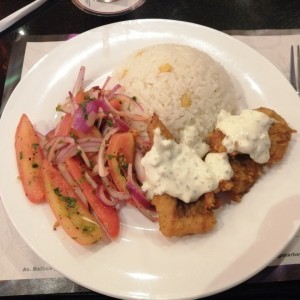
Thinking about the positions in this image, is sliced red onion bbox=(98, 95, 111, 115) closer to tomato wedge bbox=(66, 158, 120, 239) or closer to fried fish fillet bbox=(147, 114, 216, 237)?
tomato wedge bbox=(66, 158, 120, 239)

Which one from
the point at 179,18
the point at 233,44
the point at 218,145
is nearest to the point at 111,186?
the point at 218,145

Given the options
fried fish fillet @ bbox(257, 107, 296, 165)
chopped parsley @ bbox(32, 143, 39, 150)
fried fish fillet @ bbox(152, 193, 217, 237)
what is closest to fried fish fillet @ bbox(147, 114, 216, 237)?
fried fish fillet @ bbox(152, 193, 217, 237)

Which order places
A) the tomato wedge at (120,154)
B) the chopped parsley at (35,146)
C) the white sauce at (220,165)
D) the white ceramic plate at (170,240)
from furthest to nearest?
the chopped parsley at (35,146), the tomato wedge at (120,154), the white sauce at (220,165), the white ceramic plate at (170,240)

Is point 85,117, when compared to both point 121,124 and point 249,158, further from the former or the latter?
point 249,158

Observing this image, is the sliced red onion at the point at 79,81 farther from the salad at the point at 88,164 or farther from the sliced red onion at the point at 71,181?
the sliced red onion at the point at 71,181

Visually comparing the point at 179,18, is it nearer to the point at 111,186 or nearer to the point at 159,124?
the point at 159,124

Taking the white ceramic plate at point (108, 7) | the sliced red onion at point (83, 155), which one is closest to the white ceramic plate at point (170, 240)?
the sliced red onion at point (83, 155)
